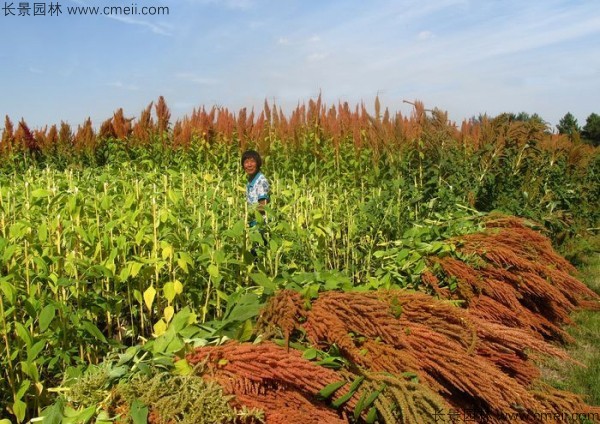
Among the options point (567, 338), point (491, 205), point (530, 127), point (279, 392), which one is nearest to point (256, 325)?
point (279, 392)

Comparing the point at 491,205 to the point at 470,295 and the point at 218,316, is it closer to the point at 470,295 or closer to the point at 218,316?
the point at 470,295

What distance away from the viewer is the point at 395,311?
2.28 m

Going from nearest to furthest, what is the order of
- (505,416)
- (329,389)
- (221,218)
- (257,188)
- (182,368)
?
(182,368)
(329,389)
(505,416)
(221,218)
(257,188)

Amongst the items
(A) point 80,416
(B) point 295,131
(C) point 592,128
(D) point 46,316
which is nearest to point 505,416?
(A) point 80,416

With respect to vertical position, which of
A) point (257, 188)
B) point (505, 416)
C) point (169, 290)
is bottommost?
point (505, 416)

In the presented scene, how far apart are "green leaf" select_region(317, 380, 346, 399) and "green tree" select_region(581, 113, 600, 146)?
38.4 meters

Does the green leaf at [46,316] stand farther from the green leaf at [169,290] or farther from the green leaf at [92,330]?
the green leaf at [169,290]

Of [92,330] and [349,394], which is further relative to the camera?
[92,330]

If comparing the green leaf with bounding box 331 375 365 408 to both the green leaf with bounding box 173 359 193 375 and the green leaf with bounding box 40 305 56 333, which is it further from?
the green leaf with bounding box 40 305 56 333

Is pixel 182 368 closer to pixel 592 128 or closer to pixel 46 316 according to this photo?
pixel 46 316

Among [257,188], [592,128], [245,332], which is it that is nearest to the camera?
[245,332]

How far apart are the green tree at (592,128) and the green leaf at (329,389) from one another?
38411 millimetres

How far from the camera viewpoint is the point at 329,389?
6.29 feet

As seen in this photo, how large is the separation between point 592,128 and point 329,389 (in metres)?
39.9
